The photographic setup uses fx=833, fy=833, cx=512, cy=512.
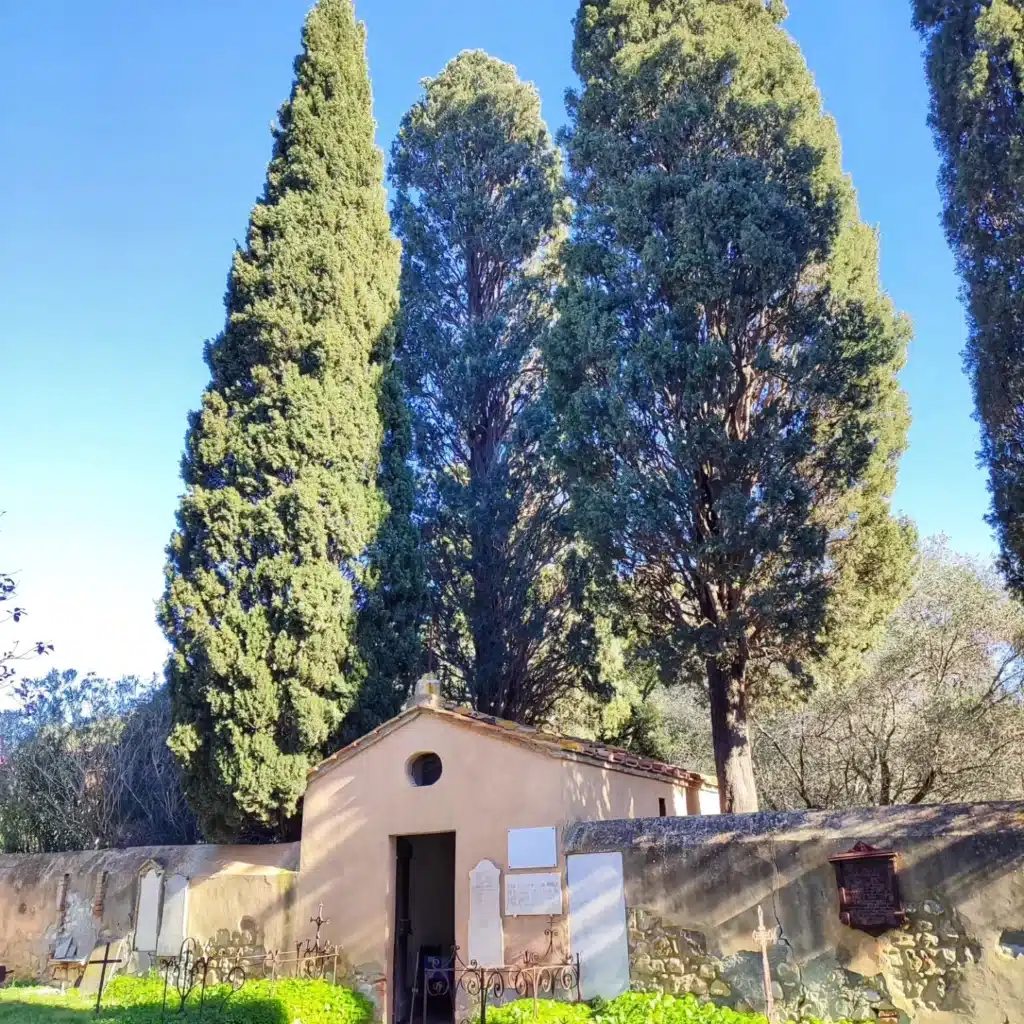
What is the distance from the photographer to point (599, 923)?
9109 mm

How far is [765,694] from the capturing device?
1408 cm

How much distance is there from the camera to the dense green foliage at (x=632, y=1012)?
777cm

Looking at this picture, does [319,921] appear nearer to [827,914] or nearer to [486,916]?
[486,916]

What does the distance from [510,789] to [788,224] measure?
9.44 meters

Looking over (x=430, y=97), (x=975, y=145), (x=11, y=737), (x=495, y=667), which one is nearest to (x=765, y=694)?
(x=495, y=667)

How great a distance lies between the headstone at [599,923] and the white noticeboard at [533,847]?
28 centimetres

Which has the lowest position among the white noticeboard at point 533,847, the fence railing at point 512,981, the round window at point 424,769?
the fence railing at point 512,981

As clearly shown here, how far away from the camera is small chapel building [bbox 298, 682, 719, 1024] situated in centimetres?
956

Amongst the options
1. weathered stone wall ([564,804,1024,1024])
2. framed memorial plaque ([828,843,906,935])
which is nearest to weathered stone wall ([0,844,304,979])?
weathered stone wall ([564,804,1024,1024])

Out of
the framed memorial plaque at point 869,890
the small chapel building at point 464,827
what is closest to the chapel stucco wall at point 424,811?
the small chapel building at point 464,827

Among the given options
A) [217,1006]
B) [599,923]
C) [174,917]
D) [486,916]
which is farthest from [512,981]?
[174,917]

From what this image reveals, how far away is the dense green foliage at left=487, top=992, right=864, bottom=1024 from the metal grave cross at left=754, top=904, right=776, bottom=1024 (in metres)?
0.11

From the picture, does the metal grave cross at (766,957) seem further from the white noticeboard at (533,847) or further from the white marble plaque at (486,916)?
the white marble plaque at (486,916)

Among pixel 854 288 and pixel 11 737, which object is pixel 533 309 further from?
pixel 11 737
